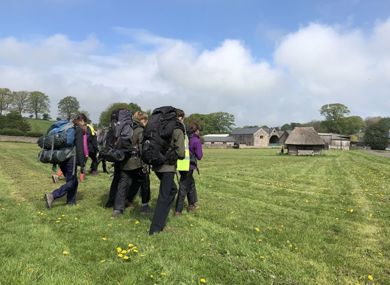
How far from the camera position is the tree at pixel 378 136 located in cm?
11244

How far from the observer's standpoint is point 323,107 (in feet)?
499

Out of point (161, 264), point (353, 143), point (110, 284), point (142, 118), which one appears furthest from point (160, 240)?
point (353, 143)

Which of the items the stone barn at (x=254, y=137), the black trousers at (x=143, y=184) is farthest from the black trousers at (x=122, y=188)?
the stone barn at (x=254, y=137)

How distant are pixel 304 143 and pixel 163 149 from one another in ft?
168

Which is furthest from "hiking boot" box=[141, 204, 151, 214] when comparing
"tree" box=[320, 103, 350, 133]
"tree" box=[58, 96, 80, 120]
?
"tree" box=[320, 103, 350, 133]

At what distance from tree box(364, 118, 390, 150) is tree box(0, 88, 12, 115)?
111 metres

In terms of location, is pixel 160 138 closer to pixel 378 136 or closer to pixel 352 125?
pixel 378 136

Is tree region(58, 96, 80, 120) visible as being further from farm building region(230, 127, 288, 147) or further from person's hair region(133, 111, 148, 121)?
person's hair region(133, 111, 148, 121)

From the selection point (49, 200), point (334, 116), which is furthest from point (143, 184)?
point (334, 116)

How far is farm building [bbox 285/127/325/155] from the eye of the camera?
55531mm

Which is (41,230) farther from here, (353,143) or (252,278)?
(353,143)

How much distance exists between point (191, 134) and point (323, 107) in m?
153

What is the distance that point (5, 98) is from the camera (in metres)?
105

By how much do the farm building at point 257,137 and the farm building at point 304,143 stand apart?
258 feet
